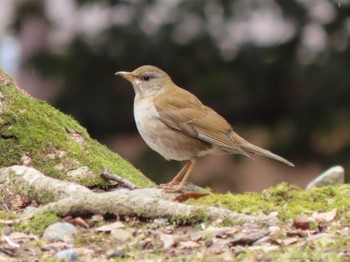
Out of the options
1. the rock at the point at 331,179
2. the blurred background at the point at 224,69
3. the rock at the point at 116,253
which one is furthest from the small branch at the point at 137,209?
the blurred background at the point at 224,69

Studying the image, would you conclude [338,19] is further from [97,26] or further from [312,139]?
[97,26]

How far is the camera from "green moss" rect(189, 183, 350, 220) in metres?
6.65

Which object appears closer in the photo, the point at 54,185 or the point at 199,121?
the point at 54,185

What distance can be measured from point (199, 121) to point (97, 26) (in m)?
6.98

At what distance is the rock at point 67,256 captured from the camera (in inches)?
225

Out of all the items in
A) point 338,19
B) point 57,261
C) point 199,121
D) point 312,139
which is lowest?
point 57,261

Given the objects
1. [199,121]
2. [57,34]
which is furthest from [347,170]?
[199,121]

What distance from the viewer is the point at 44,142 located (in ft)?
26.4

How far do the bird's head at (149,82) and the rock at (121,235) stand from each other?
85.7 inches

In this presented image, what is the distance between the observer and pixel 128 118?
15.0 m

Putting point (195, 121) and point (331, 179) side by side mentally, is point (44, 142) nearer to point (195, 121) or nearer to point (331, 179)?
point (195, 121)

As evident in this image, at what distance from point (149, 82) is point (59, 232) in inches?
92.7

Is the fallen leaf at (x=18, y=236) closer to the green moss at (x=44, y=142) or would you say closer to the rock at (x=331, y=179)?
the green moss at (x=44, y=142)

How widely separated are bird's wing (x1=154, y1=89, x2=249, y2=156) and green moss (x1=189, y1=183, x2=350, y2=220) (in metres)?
0.97
